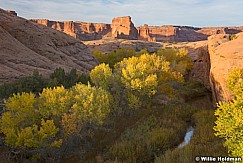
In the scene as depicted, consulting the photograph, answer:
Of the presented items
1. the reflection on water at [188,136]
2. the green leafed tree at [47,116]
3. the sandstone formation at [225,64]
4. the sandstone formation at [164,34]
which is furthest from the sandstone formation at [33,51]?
the sandstone formation at [164,34]

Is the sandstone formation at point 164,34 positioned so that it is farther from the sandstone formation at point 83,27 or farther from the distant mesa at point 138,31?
the sandstone formation at point 83,27

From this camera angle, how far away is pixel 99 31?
162 metres

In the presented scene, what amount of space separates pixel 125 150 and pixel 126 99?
8892 mm

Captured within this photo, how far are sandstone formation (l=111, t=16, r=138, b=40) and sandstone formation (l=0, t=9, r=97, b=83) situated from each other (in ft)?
271

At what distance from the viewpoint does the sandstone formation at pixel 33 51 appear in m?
28.3

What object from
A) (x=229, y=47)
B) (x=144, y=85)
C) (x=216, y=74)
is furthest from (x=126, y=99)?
(x=229, y=47)

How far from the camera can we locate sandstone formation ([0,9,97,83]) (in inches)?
1115

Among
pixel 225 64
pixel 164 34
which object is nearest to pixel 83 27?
pixel 164 34

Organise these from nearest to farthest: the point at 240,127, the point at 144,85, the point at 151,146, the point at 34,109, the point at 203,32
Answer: the point at 240,127
the point at 34,109
the point at 151,146
the point at 144,85
the point at 203,32

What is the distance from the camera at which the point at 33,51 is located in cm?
3512

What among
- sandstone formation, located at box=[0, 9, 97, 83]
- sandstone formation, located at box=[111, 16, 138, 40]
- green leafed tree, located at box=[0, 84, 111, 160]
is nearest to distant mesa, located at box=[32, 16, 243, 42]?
sandstone formation, located at box=[111, 16, 138, 40]

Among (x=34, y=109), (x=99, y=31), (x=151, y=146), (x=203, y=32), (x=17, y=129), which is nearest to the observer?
(x=17, y=129)

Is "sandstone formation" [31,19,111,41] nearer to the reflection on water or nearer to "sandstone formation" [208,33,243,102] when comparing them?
"sandstone formation" [208,33,243,102]

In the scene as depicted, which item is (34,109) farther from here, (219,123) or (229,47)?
(229,47)
